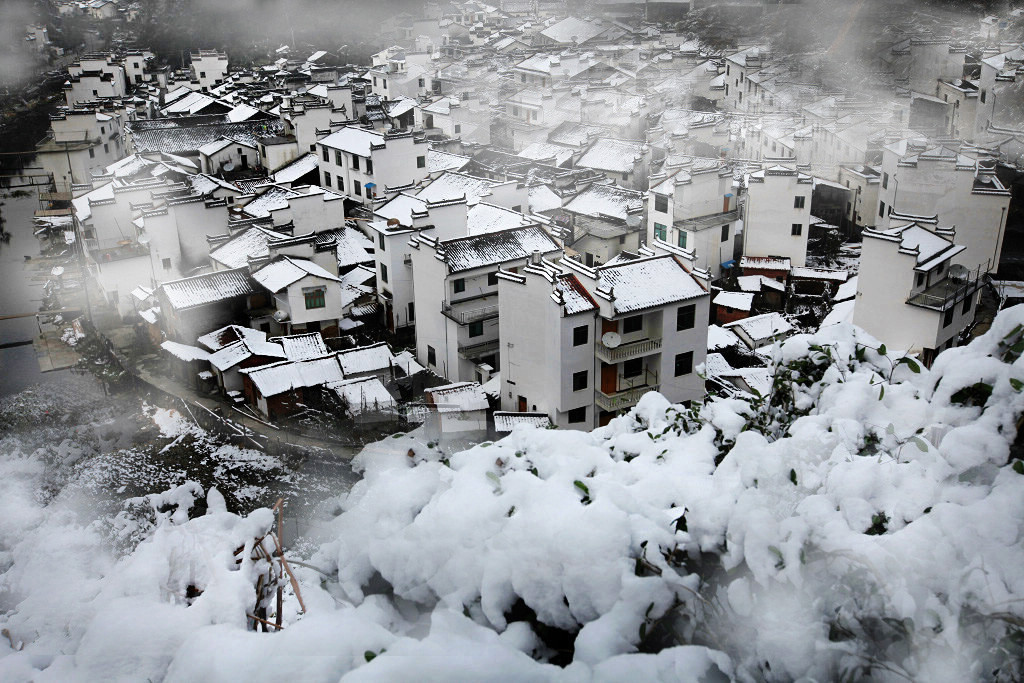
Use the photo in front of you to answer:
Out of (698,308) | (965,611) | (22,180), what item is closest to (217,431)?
(698,308)

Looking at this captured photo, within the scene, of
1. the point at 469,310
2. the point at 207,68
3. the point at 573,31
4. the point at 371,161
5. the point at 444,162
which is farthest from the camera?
the point at 573,31

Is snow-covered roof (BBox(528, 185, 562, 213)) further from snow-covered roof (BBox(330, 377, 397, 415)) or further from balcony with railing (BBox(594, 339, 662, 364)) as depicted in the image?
balcony with railing (BBox(594, 339, 662, 364))

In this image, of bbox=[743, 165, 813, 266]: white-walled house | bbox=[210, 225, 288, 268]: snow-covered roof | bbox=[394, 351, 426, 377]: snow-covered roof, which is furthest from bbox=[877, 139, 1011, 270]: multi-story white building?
bbox=[210, 225, 288, 268]: snow-covered roof

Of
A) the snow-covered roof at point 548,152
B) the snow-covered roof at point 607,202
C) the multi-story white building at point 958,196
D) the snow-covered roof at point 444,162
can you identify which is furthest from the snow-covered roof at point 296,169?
the multi-story white building at point 958,196

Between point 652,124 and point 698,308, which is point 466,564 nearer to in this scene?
point 698,308

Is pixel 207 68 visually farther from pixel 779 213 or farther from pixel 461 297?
pixel 461 297

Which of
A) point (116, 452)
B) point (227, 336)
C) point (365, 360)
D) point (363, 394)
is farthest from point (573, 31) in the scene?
point (116, 452)
